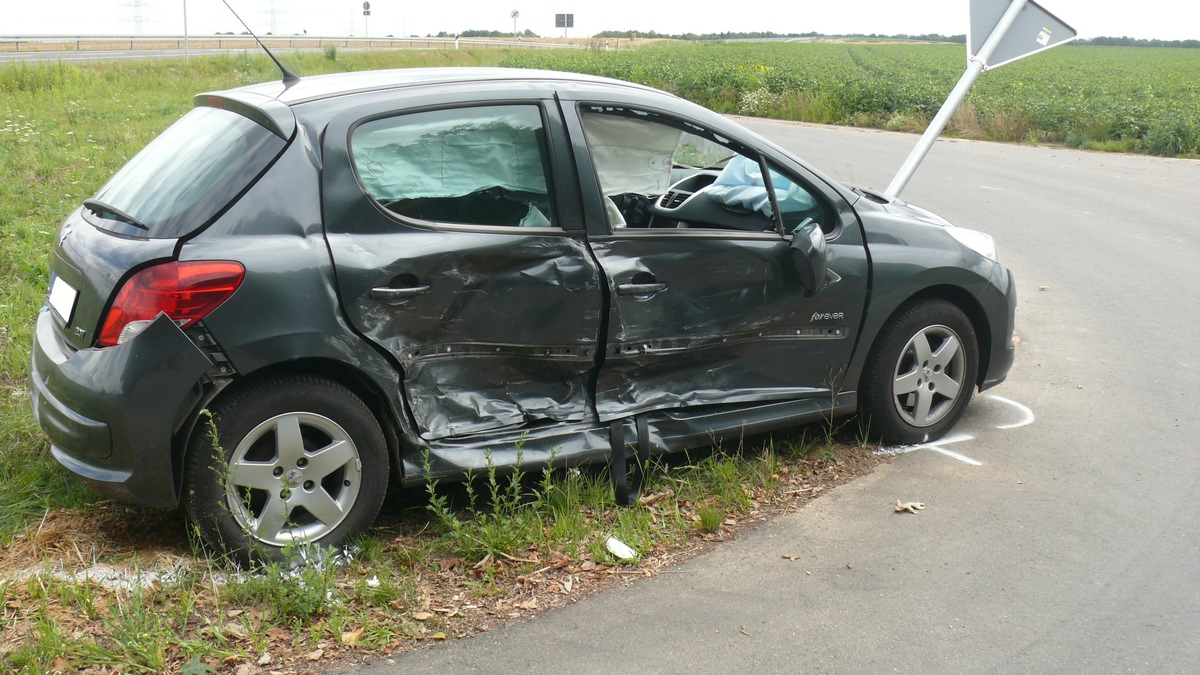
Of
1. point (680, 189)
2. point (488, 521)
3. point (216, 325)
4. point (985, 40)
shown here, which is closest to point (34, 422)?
point (216, 325)

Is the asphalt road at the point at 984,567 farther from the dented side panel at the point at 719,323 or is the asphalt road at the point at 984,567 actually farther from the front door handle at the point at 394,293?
the front door handle at the point at 394,293

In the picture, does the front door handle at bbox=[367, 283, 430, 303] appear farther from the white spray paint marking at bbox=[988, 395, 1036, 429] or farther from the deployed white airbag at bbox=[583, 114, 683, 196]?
the white spray paint marking at bbox=[988, 395, 1036, 429]

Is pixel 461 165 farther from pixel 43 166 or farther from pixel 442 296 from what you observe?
pixel 43 166

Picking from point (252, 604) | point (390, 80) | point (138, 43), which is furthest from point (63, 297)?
point (138, 43)

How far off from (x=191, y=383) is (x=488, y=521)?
137cm

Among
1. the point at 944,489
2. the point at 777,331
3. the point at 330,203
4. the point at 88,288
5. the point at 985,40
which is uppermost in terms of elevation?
the point at 985,40

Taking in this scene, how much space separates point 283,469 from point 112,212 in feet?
3.93

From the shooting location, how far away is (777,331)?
4.95 metres

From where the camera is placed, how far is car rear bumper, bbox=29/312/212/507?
3.62 m

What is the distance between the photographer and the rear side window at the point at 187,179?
383cm

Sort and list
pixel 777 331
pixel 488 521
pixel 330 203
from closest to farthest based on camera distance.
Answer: pixel 330 203 → pixel 488 521 → pixel 777 331

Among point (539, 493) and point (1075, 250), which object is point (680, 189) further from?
point (1075, 250)

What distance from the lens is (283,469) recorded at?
3.89 meters

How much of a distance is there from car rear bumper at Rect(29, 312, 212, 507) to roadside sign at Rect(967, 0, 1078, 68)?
5649 millimetres
